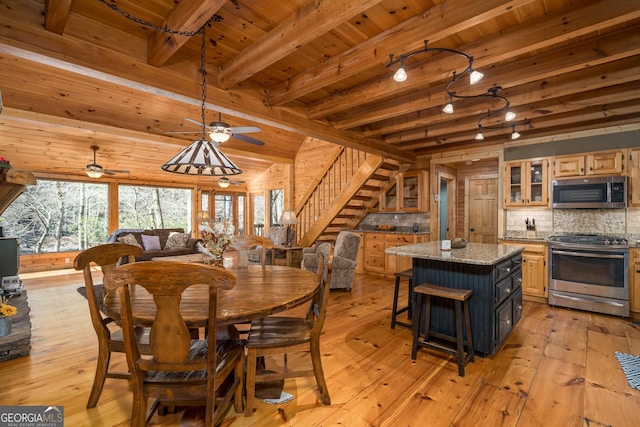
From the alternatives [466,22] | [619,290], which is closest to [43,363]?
[466,22]

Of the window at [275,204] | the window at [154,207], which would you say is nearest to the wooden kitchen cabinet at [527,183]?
the window at [275,204]

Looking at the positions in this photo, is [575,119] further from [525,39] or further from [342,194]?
[342,194]

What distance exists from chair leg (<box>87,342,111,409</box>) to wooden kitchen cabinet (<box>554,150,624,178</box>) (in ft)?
18.8

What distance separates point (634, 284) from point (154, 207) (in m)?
9.94

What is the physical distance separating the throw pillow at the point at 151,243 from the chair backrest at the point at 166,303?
581 cm

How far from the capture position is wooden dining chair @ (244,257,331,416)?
1879 mm

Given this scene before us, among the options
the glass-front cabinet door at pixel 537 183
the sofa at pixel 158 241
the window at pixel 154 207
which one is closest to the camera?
the glass-front cabinet door at pixel 537 183

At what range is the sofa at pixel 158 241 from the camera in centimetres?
640

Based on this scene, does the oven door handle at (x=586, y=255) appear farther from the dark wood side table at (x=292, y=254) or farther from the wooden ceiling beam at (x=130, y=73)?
the dark wood side table at (x=292, y=254)

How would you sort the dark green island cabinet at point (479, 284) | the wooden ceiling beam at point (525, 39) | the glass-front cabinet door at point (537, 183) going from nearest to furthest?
the wooden ceiling beam at point (525, 39) → the dark green island cabinet at point (479, 284) → the glass-front cabinet door at point (537, 183)

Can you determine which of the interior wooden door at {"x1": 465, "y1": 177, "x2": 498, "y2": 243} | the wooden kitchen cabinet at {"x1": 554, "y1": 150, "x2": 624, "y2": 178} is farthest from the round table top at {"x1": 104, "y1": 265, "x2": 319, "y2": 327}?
the interior wooden door at {"x1": 465, "y1": 177, "x2": 498, "y2": 243}

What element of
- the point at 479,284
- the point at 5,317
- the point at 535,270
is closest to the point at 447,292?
the point at 479,284

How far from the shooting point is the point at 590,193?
13.7 ft

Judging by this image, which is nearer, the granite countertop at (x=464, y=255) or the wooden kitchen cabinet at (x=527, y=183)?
the granite countertop at (x=464, y=255)
